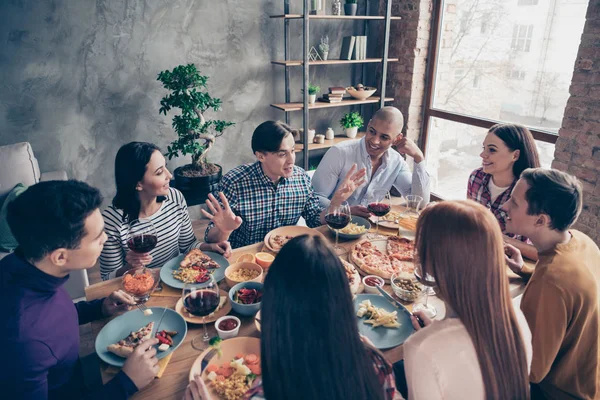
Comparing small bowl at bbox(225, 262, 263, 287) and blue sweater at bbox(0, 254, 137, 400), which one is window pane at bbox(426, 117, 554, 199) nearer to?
small bowl at bbox(225, 262, 263, 287)

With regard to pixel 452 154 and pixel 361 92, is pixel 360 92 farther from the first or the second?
pixel 452 154

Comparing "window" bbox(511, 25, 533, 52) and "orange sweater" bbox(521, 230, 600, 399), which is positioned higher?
"window" bbox(511, 25, 533, 52)

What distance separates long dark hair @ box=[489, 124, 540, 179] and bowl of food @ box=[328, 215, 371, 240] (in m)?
0.91

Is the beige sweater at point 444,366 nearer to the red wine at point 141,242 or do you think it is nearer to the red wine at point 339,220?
the red wine at point 339,220

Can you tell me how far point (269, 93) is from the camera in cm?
432

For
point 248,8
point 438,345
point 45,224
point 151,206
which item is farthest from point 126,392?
point 248,8

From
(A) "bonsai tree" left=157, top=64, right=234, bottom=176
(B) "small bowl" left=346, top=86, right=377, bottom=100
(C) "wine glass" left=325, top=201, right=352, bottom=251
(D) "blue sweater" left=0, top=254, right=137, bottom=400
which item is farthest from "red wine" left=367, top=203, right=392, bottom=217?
(B) "small bowl" left=346, top=86, right=377, bottom=100

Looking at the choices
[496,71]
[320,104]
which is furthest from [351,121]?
[496,71]

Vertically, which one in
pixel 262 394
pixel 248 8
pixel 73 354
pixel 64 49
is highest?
pixel 248 8

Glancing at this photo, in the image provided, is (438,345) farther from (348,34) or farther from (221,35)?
(348,34)

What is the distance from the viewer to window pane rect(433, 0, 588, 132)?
345cm

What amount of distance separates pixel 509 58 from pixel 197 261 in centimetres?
368

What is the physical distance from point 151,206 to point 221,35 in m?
2.54

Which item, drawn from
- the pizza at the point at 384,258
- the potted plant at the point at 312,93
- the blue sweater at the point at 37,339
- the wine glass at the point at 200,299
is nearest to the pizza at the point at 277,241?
the pizza at the point at 384,258
